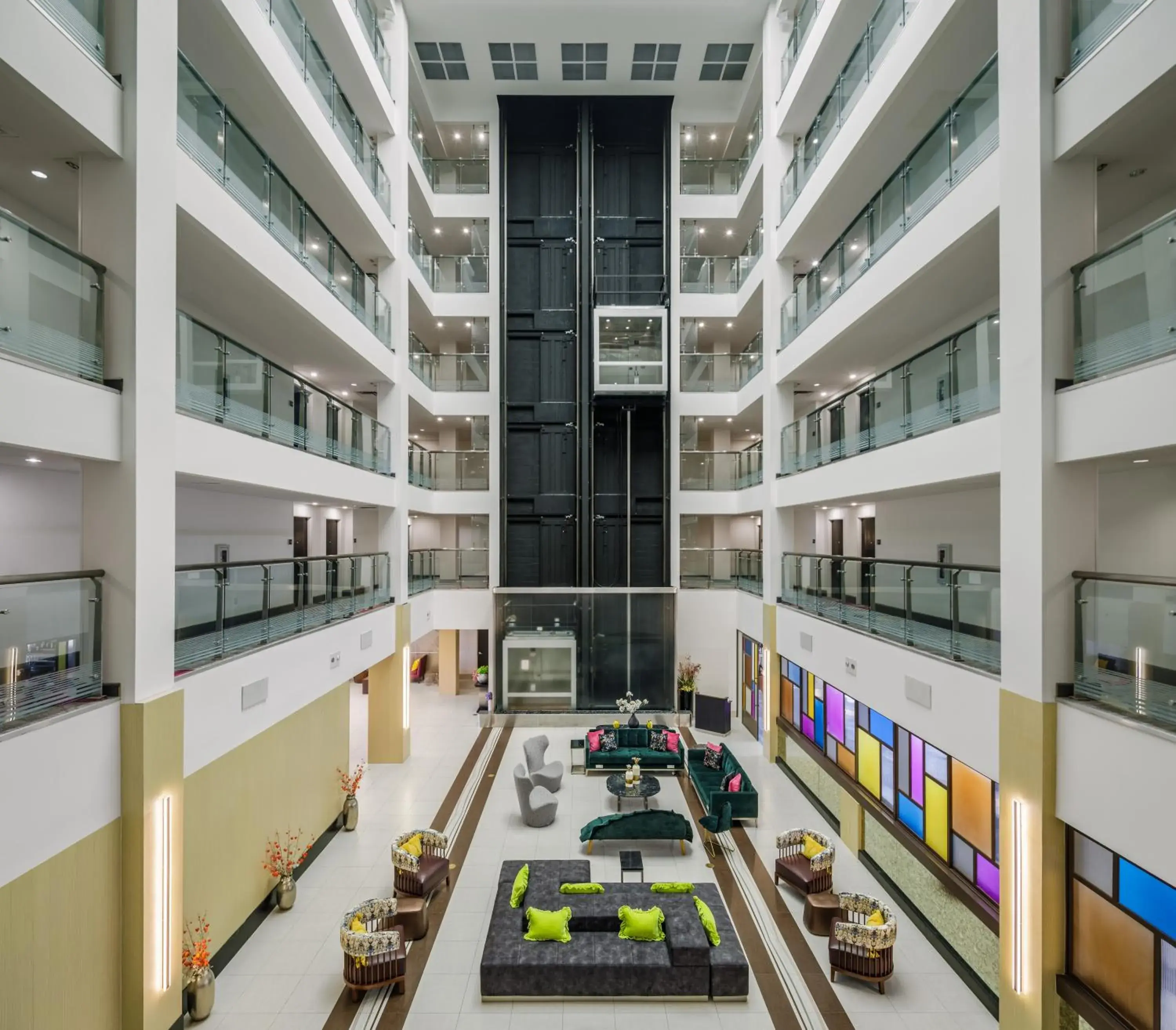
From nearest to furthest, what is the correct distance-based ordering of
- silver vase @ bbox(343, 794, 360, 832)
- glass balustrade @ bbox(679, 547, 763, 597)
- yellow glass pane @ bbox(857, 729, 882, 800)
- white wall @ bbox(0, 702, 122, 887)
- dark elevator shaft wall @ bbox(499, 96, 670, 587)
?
white wall @ bbox(0, 702, 122, 887) < yellow glass pane @ bbox(857, 729, 882, 800) < silver vase @ bbox(343, 794, 360, 832) < glass balustrade @ bbox(679, 547, 763, 597) < dark elevator shaft wall @ bbox(499, 96, 670, 587)

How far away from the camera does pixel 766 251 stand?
14.1m

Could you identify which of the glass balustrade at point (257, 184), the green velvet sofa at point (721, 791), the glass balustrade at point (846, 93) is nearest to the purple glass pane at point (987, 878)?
the green velvet sofa at point (721, 791)

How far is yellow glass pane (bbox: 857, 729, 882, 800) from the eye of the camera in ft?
30.2

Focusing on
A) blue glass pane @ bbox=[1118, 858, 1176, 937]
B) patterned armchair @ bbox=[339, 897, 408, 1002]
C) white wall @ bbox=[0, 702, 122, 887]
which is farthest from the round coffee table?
white wall @ bbox=[0, 702, 122, 887]

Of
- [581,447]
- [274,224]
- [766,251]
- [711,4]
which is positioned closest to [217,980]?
[274,224]

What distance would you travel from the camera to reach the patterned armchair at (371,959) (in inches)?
259

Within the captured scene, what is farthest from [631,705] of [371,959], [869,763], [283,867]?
[371,959]

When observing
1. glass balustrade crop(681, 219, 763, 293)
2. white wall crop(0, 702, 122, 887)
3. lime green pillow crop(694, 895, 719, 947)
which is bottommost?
lime green pillow crop(694, 895, 719, 947)

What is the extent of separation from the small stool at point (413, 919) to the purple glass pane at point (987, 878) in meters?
1.86

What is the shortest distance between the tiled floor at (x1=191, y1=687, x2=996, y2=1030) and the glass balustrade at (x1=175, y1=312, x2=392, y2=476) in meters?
5.98

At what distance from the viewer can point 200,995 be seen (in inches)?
247

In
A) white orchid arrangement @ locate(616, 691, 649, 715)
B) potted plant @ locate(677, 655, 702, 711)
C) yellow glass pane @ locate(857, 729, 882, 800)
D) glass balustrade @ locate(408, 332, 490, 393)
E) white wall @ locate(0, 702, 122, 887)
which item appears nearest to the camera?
white wall @ locate(0, 702, 122, 887)

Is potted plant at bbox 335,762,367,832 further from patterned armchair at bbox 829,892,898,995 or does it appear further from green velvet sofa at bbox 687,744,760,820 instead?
patterned armchair at bbox 829,892,898,995

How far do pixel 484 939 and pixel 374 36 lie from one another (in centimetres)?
1594
